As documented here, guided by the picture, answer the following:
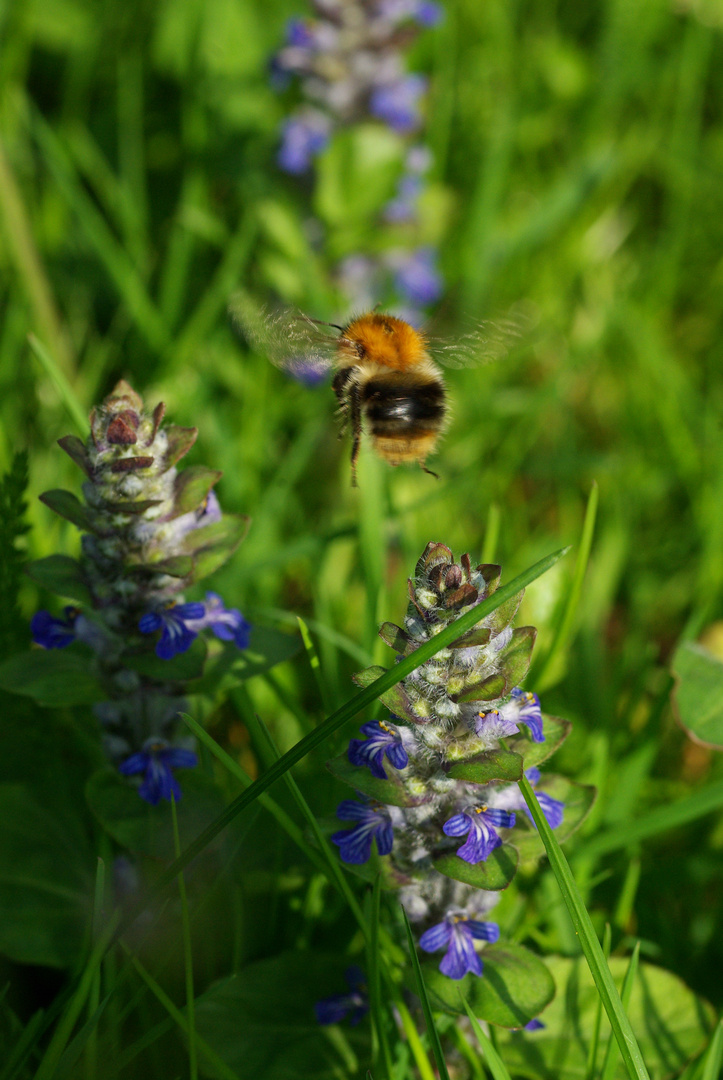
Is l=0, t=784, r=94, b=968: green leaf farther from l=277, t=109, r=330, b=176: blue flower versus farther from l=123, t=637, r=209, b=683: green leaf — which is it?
l=277, t=109, r=330, b=176: blue flower

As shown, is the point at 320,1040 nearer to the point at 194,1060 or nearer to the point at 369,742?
the point at 194,1060

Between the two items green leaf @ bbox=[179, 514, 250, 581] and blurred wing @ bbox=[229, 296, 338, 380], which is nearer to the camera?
green leaf @ bbox=[179, 514, 250, 581]

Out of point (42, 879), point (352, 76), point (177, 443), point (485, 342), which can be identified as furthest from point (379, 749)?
point (352, 76)

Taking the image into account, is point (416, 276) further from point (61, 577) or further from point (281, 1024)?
point (281, 1024)

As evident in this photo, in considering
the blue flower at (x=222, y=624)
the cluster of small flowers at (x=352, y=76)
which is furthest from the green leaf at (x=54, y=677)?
the cluster of small flowers at (x=352, y=76)

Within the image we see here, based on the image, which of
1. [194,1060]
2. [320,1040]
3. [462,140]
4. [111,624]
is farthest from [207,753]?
[462,140]

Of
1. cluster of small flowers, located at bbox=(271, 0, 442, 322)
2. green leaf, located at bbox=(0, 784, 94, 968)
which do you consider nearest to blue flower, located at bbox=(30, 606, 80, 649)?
green leaf, located at bbox=(0, 784, 94, 968)
